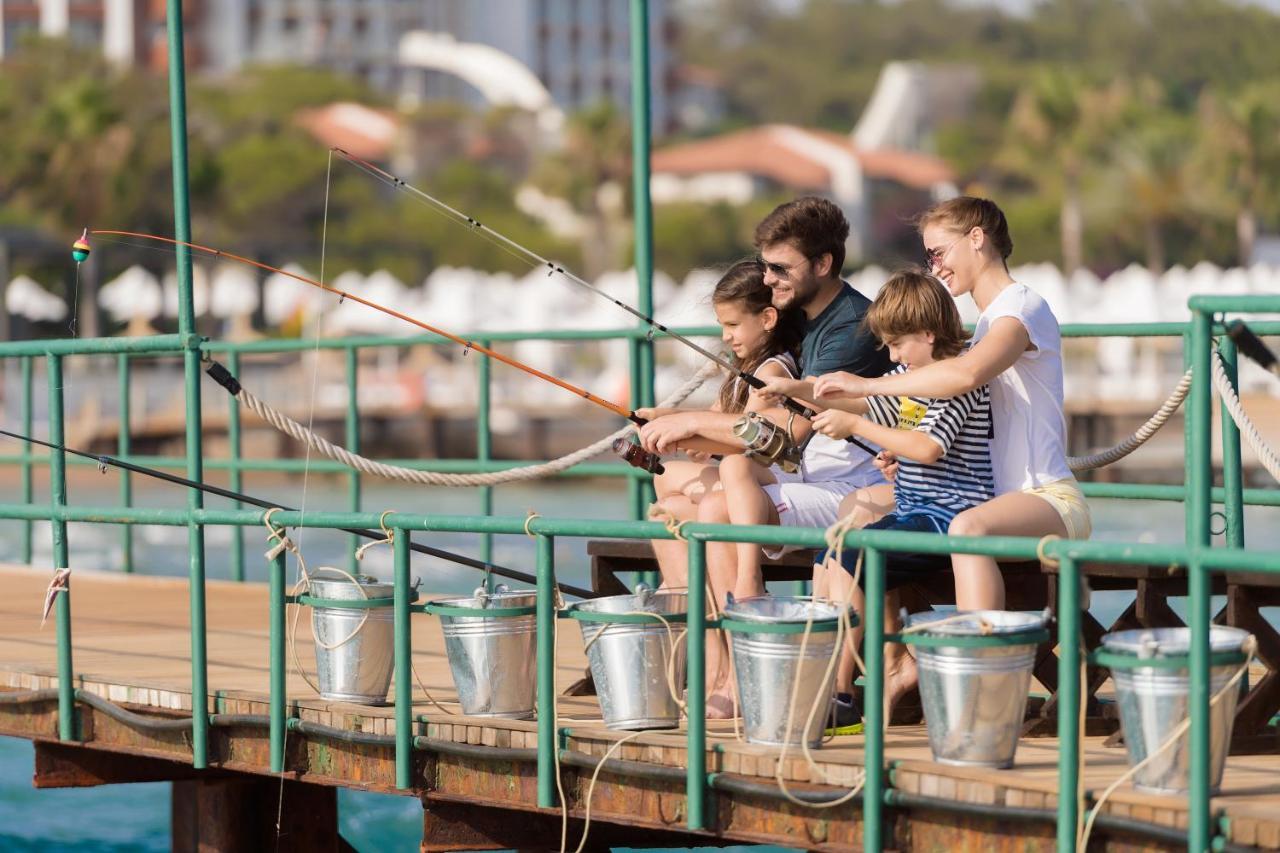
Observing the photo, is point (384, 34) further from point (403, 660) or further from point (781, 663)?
point (781, 663)

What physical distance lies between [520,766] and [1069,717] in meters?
1.67

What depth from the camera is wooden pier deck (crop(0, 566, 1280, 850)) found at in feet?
16.5

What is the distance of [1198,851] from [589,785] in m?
1.70

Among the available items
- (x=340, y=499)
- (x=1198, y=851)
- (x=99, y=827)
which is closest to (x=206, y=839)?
(x=1198, y=851)

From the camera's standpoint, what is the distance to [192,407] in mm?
6637

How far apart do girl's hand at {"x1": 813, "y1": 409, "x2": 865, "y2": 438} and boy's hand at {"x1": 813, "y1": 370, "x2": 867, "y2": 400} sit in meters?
0.05

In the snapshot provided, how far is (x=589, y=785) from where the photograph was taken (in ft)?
18.9

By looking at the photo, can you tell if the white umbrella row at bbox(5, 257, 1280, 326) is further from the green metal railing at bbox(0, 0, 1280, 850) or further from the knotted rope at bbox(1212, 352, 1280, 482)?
the knotted rope at bbox(1212, 352, 1280, 482)

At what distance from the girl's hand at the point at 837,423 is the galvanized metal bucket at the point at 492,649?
0.88 metres

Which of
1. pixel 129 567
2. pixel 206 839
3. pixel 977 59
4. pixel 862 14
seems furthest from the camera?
pixel 862 14

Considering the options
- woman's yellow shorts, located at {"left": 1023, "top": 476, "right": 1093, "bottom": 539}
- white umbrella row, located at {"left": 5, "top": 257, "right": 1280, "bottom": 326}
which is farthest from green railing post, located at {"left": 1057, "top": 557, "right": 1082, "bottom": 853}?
white umbrella row, located at {"left": 5, "top": 257, "right": 1280, "bottom": 326}

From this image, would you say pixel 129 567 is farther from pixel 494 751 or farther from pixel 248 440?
pixel 248 440

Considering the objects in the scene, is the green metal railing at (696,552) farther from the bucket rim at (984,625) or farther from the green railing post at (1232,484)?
the bucket rim at (984,625)

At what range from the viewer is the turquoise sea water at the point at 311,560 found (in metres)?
13.8
